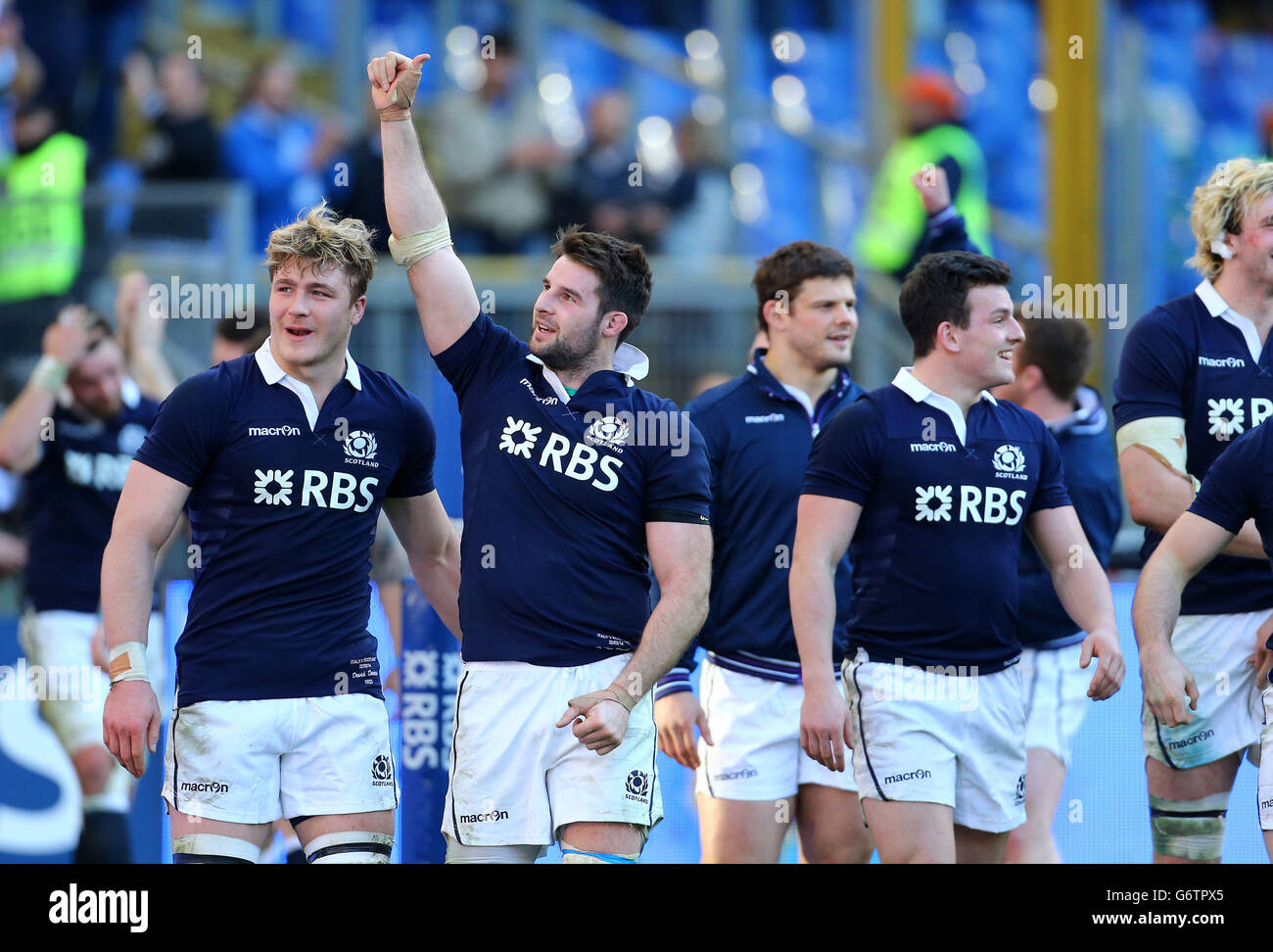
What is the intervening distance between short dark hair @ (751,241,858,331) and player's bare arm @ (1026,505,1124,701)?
1.18m

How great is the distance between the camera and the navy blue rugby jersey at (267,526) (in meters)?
4.83

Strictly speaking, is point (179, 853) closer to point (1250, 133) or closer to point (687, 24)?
point (687, 24)

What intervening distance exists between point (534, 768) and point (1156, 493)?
7.17 ft

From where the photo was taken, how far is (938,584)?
16.9ft

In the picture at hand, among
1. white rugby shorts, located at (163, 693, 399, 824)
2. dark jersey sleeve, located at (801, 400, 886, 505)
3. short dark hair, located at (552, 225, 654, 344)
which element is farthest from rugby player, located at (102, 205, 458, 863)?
dark jersey sleeve, located at (801, 400, 886, 505)

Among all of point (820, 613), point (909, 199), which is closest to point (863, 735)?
point (820, 613)

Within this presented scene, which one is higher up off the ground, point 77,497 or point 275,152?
point 275,152

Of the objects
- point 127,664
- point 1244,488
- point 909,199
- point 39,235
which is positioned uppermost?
point 909,199

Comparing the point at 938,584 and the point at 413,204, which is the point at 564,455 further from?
the point at 938,584

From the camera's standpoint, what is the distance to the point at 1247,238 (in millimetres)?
5668

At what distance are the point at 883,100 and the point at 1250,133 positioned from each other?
687cm

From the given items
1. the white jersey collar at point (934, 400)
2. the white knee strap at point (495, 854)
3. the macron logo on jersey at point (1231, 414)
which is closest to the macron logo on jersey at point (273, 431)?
the white knee strap at point (495, 854)

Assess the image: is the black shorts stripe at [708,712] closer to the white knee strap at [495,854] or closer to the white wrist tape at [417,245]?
the white knee strap at [495,854]
